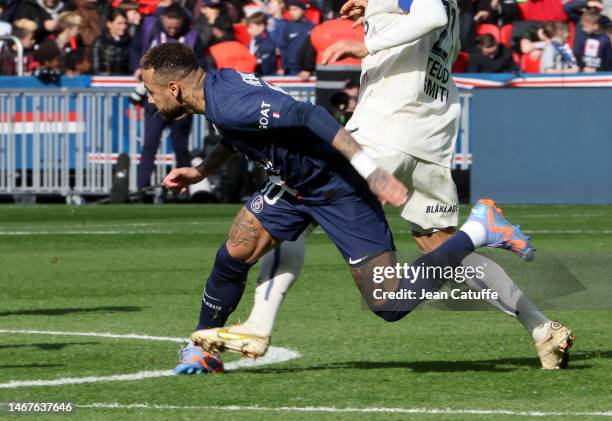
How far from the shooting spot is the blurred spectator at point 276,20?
71.6ft

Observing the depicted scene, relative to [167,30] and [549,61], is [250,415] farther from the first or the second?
[549,61]

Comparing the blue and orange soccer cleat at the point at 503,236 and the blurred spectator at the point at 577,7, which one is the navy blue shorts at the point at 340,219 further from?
the blurred spectator at the point at 577,7

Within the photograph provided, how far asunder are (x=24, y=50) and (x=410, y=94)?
53.9 feet

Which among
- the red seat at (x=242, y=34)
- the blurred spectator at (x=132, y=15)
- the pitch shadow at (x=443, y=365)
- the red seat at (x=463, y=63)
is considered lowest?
the red seat at (x=242, y=34)

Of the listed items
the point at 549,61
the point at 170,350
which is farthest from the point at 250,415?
the point at 549,61

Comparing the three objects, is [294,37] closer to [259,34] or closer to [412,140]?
[259,34]

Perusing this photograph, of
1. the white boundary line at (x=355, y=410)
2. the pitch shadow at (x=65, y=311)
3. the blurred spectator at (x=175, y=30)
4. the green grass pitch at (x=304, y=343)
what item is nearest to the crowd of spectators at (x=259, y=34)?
the blurred spectator at (x=175, y=30)

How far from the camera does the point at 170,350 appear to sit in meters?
7.84

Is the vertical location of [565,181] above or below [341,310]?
below

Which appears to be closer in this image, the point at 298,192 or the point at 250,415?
the point at 250,415

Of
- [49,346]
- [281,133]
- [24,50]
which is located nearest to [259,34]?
[24,50]

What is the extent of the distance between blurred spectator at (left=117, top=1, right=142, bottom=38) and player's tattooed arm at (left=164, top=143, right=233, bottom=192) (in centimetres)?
1490

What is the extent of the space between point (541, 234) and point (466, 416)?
869cm

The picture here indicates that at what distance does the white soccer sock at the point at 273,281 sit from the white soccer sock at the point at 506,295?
30.9 inches
